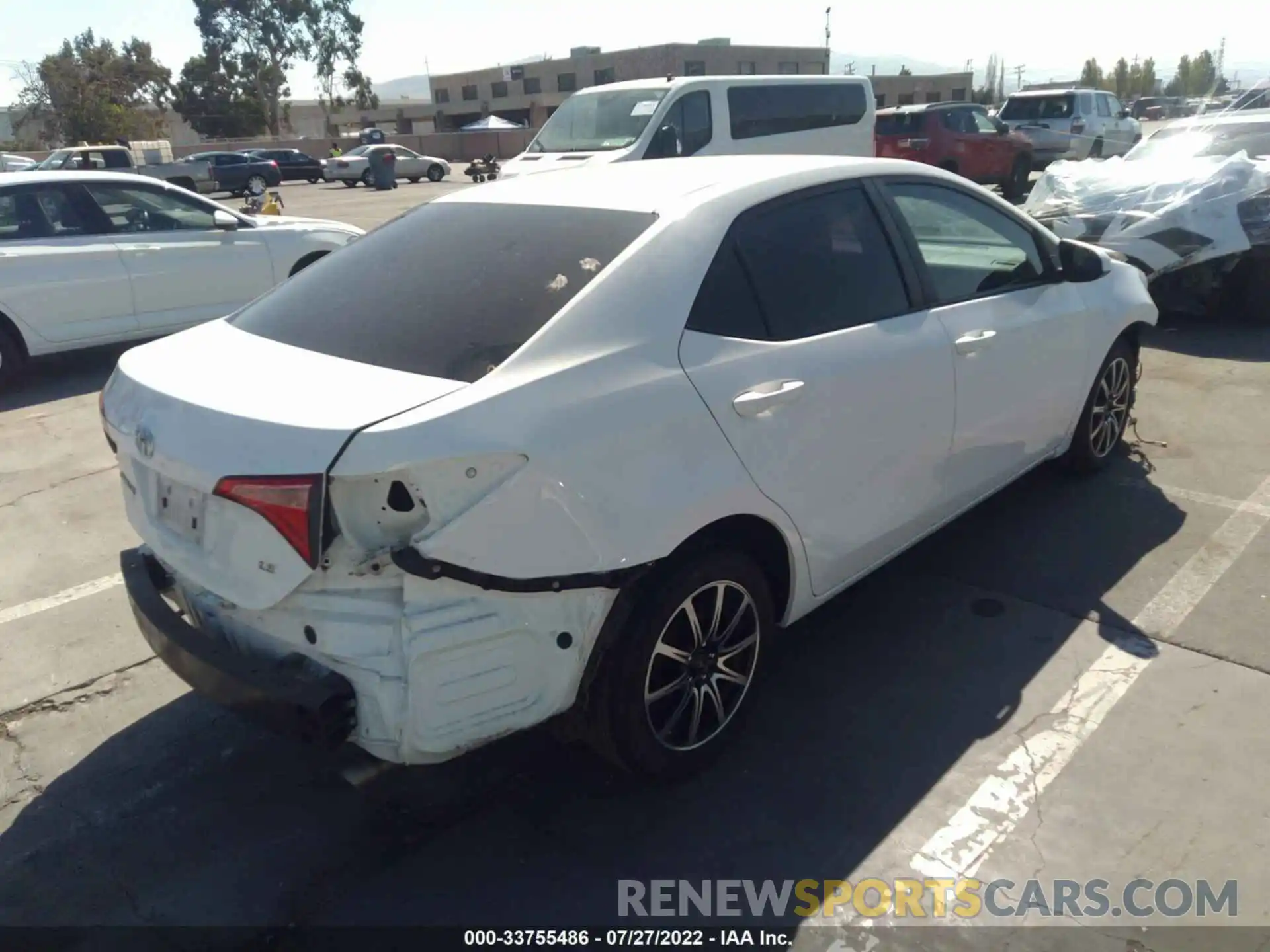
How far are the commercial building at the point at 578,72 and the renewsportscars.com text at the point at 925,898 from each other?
1830 inches

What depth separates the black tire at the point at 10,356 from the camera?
7.62m

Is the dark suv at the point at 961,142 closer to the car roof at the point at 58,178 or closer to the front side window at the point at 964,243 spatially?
the car roof at the point at 58,178

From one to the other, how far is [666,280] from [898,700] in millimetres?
1655

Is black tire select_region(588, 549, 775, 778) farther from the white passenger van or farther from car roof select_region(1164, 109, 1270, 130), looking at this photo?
car roof select_region(1164, 109, 1270, 130)

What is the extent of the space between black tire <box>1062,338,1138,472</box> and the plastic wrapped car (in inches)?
126

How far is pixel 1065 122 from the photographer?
62.3 ft

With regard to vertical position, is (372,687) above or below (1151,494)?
above

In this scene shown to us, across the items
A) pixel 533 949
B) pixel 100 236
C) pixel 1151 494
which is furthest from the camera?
pixel 100 236

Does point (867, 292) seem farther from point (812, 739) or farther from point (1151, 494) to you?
point (1151, 494)

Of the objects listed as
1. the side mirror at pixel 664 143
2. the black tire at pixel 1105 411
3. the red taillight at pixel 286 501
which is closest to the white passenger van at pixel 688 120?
the side mirror at pixel 664 143

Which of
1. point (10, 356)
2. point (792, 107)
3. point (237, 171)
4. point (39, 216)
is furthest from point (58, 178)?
point (237, 171)

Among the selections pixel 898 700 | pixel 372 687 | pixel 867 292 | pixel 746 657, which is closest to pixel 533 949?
pixel 372 687

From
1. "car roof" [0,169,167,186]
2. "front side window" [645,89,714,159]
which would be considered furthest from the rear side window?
"car roof" [0,169,167,186]

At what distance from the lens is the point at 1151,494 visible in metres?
5.00
